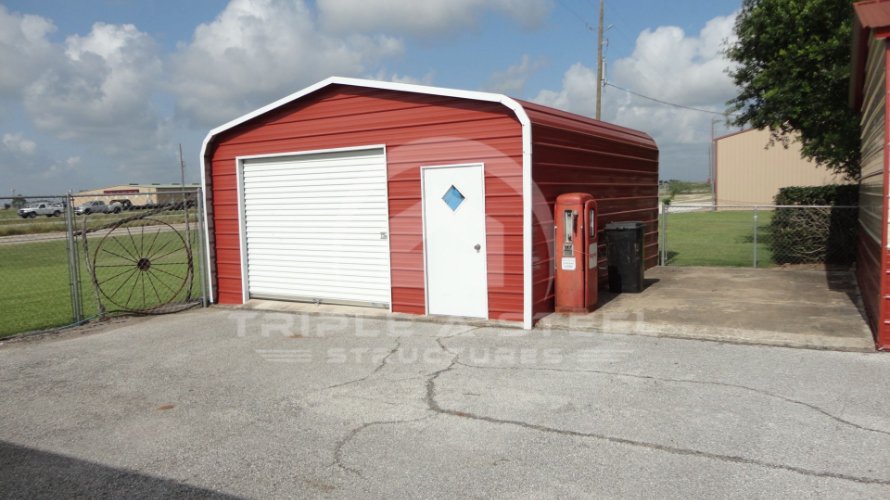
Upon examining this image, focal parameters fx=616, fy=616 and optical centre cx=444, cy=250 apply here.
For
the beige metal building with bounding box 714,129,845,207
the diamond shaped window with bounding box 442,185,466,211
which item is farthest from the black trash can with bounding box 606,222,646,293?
the beige metal building with bounding box 714,129,845,207

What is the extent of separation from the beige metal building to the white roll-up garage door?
37.8 m

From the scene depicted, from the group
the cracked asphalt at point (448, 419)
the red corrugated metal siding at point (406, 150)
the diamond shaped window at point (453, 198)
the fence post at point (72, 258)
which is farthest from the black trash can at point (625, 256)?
the fence post at point (72, 258)

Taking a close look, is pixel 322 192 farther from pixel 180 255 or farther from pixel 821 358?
pixel 180 255

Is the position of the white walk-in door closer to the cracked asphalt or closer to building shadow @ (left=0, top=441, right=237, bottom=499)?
the cracked asphalt

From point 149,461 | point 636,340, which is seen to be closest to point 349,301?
point 636,340

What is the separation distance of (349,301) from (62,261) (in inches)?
560

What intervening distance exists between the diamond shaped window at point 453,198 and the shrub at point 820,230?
8298 millimetres

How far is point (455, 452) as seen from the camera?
4.37 meters

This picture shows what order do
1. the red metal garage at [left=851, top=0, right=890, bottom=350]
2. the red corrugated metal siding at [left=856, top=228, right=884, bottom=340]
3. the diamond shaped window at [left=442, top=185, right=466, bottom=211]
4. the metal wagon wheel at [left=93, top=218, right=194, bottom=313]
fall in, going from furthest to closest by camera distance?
the metal wagon wheel at [left=93, top=218, right=194, bottom=313] < the diamond shaped window at [left=442, top=185, right=466, bottom=211] < the red corrugated metal siding at [left=856, top=228, right=884, bottom=340] < the red metal garage at [left=851, top=0, right=890, bottom=350]

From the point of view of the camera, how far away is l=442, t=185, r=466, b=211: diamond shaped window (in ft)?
28.7

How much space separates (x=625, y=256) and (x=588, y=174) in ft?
4.91

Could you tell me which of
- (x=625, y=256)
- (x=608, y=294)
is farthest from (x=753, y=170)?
(x=608, y=294)

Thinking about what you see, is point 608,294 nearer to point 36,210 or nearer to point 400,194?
point 400,194

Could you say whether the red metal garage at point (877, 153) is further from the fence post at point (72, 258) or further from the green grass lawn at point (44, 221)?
the fence post at point (72, 258)
